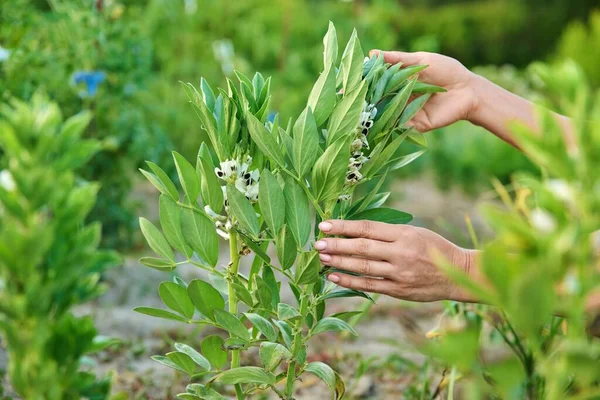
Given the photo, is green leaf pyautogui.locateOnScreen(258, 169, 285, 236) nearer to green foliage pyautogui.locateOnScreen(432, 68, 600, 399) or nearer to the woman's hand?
the woman's hand

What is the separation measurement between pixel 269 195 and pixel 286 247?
104 mm

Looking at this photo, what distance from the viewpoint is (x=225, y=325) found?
4.27 feet

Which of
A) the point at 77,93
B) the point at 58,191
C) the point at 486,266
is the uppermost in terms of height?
the point at 77,93

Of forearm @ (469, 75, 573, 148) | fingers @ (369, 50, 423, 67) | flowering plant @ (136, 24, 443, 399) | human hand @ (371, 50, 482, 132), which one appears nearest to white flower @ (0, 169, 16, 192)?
flowering plant @ (136, 24, 443, 399)

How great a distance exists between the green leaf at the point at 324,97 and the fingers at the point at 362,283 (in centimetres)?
28

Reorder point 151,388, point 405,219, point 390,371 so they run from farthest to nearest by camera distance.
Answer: point 390,371
point 151,388
point 405,219

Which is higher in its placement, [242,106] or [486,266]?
[242,106]

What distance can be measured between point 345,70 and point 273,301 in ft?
1.47

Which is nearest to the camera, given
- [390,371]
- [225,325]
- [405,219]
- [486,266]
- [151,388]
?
[486,266]

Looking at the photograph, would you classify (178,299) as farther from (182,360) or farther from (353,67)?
(353,67)

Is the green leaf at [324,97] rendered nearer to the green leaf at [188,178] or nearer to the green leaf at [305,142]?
→ the green leaf at [305,142]

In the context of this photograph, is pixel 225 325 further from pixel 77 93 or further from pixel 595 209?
pixel 77 93

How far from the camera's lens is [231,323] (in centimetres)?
Answer: 130

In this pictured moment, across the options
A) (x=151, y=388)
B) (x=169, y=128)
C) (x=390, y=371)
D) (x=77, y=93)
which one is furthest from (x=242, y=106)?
(x=169, y=128)
